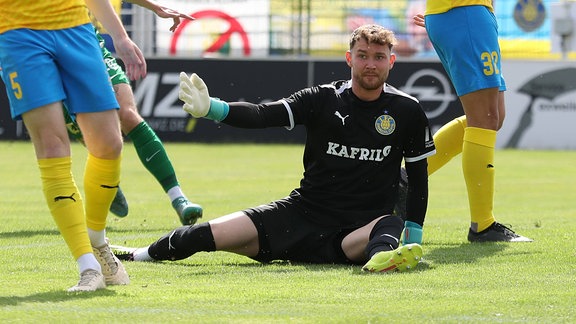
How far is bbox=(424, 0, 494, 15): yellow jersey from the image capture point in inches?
279

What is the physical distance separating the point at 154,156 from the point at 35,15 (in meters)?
2.56

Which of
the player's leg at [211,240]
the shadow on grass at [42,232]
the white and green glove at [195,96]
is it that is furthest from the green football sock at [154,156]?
the white and green glove at [195,96]

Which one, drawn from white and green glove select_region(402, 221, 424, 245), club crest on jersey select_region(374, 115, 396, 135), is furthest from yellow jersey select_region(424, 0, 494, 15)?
white and green glove select_region(402, 221, 424, 245)

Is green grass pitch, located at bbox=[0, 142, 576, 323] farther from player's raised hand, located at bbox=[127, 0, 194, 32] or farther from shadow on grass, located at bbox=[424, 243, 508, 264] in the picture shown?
player's raised hand, located at bbox=[127, 0, 194, 32]

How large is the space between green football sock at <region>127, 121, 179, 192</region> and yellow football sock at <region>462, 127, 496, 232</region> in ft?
5.96

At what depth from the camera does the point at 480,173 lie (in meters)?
7.15

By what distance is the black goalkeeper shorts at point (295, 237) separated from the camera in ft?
20.1

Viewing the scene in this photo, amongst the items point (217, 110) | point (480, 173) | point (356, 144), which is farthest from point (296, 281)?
point (480, 173)

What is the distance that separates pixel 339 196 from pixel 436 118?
489 inches

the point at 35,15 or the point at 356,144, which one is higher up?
the point at 35,15

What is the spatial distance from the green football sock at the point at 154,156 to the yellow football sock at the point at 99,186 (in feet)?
6.75

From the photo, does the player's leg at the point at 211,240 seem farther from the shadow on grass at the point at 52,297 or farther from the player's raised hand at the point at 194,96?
the shadow on grass at the point at 52,297

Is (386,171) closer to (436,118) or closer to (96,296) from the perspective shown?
(96,296)

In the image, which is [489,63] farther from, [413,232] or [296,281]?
[296,281]
